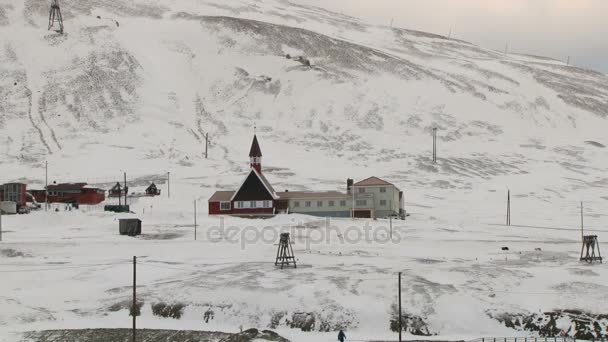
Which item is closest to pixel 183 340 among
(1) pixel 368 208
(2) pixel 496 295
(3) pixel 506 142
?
(2) pixel 496 295

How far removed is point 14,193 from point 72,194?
43.6ft

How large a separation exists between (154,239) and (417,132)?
11121 cm

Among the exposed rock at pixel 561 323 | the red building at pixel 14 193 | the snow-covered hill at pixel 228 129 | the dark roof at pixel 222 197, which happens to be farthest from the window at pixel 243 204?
the exposed rock at pixel 561 323

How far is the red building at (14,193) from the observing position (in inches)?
3912

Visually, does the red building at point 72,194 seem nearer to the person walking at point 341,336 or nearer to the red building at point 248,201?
the red building at point 248,201

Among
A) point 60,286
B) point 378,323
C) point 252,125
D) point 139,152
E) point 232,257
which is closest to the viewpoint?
point 378,323

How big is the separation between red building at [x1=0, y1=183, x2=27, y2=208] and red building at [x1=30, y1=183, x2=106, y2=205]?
1091cm

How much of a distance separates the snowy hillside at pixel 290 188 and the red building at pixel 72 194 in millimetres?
8727

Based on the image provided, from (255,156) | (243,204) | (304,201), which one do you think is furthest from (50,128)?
(304,201)

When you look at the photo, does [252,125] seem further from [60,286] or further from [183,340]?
[183,340]

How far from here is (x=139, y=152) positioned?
503 feet

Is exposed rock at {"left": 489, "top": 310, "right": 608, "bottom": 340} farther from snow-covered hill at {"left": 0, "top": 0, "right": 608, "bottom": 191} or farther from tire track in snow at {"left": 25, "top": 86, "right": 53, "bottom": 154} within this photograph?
tire track in snow at {"left": 25, "top": 86, "right": 53, "bottom": 154}

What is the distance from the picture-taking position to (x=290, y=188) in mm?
127438

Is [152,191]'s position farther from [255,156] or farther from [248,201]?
[248,201]
